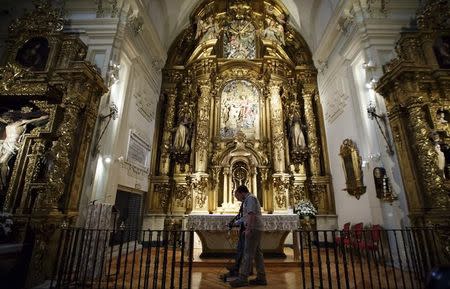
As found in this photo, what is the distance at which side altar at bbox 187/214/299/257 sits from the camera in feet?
19.2

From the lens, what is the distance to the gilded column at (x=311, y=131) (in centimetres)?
954

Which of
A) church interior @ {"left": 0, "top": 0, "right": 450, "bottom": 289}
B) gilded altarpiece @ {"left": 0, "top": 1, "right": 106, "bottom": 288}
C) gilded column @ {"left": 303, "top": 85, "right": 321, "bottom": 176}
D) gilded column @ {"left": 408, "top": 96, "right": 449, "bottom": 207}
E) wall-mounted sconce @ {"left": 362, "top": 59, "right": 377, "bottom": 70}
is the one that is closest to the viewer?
church interior @ {"left": 0, "top": 0, "right": 450, "bottom": 289}

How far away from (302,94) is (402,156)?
5.83m

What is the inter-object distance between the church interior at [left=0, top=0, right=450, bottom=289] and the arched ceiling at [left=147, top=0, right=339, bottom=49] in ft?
0.33

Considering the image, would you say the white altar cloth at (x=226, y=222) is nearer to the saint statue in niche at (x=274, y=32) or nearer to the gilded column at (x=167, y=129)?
the gilded column at (x=167, y=129)

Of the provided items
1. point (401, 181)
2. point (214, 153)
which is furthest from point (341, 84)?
point (214, 153)

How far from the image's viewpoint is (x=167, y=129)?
10070 millimetres

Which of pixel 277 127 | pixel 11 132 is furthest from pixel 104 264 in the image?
pixel 277 127

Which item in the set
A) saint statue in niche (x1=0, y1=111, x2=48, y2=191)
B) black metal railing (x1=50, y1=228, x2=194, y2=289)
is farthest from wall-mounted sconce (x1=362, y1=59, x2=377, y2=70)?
saint statue in niche (x1=0, y1=111, x2=48, y2=191)

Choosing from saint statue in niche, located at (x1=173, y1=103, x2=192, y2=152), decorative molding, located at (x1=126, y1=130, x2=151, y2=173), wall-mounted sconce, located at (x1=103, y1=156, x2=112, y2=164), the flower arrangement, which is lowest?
the flower arrangement

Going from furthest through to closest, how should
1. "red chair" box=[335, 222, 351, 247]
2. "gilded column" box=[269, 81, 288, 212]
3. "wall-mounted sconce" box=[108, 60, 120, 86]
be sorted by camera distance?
"gilded column" box=[269, 81, 288, 212]
"wall-mounted sconce" box=[108, 60, 120, 86]
"red chair" box=[335, 222, 351, 247]

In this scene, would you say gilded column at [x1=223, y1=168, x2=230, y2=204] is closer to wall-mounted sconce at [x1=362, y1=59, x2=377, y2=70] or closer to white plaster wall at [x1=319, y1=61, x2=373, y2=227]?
white plaster wall at [x1=319, y1=61, x2=373, y2=227]

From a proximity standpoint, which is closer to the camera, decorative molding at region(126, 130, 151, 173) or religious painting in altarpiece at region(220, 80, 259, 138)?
decorative molding at region(126, 130, 151, 173)

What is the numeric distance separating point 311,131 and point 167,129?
609 centimetres
